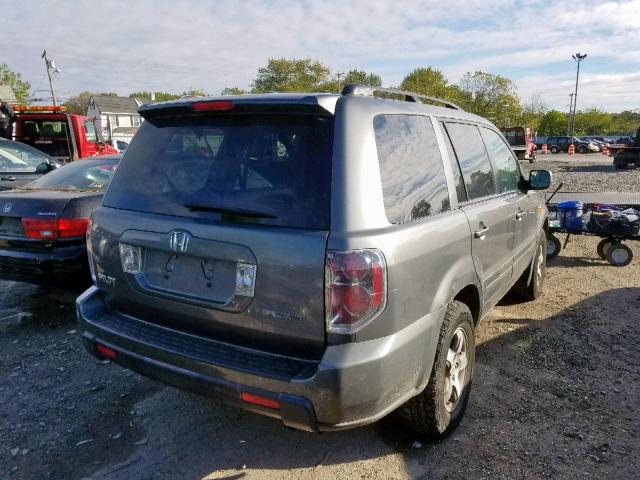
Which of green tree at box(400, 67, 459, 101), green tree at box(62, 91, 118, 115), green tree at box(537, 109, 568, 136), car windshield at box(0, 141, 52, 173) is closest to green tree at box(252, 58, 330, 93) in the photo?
green tree at box(400, 67, 459, 101)

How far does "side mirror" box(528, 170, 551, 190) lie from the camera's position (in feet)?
14.6

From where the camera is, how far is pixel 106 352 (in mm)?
2756

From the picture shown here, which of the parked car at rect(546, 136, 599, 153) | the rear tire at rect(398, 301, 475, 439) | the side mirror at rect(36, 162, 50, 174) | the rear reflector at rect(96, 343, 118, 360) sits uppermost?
the side mirror at rect(36, 162, 50, 174)

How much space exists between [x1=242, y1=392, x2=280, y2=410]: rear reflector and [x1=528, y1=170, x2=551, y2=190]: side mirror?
3303 mm

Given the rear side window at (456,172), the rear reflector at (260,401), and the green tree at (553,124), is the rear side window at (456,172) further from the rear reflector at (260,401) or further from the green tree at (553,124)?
the green tree at (553,124)

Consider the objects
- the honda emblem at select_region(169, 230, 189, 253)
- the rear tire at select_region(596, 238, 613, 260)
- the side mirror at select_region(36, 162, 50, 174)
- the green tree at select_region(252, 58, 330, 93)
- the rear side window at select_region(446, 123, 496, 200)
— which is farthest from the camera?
the green tree at select_region(252, 58, 330, 93)

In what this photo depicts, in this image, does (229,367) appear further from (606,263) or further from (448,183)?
(606,263)

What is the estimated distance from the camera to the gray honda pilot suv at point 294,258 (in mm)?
2146

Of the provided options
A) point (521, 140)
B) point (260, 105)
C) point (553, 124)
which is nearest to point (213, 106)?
point (260, 105)

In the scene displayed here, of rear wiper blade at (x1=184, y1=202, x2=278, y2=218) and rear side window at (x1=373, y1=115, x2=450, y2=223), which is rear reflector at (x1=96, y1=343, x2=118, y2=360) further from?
rear side window at (x1=373, y1=115, x2=450, y2=223)

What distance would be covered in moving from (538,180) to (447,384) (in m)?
2.33

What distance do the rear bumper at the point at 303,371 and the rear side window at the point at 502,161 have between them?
5.96 ft

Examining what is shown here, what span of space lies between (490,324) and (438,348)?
237cm

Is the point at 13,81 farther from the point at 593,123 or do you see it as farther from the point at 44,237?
the point at 593,123
